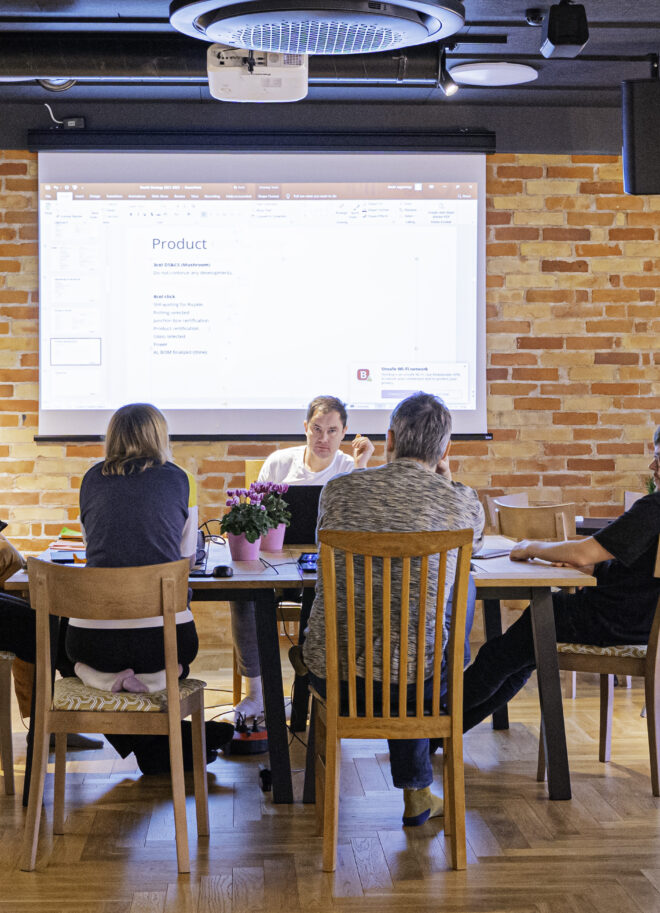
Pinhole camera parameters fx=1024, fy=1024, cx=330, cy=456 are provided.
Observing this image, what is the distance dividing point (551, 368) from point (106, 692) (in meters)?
3.39

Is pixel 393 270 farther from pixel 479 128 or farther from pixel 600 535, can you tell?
pixel 600 535

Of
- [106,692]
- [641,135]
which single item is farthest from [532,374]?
[106,692]

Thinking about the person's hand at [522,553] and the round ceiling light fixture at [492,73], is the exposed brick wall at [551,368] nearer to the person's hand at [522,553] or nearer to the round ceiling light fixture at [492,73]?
the round ceiling light fixture at [492,73]

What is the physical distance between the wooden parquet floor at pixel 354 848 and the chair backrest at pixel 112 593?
512 millimetres

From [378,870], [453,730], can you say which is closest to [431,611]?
[453,730]

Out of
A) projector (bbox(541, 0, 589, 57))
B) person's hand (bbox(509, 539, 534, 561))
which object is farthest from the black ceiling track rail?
person's hand (bbox(509, 539, 534, 561))

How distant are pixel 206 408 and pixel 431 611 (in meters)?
2.84

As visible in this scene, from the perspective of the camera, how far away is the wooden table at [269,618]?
9.97 feet

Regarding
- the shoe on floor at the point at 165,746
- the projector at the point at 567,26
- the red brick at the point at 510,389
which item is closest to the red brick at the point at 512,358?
the red brick at the point at 510,389

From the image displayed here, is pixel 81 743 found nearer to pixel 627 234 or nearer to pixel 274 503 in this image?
pixel 274 503

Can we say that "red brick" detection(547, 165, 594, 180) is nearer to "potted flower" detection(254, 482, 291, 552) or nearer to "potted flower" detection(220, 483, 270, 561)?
"potted flower" detection(254, 482, 291, 552)

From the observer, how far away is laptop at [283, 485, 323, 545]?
3.64m

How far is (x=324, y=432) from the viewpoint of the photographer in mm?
4387

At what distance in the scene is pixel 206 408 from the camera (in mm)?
5316
